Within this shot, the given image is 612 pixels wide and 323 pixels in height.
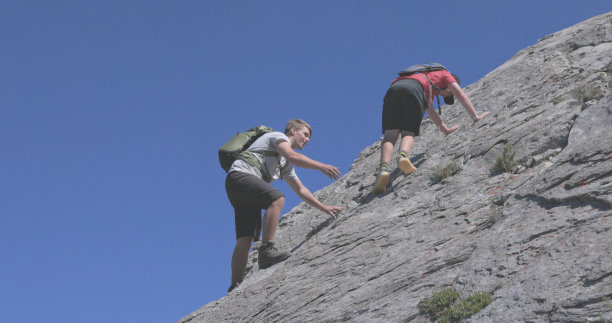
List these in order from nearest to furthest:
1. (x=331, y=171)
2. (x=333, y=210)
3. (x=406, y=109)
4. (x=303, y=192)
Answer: (x=331, y=171) < (x=303, y=192) < (x=406, y=109) < (x=333, y=210)

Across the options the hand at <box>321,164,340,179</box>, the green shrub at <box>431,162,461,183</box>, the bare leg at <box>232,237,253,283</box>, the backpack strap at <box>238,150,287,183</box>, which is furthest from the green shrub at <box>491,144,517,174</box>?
the bare leg at <box>232,237,253,283</box>

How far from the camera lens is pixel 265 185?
958 centimetres

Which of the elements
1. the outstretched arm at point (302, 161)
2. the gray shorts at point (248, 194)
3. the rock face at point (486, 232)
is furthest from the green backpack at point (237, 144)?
the rock face at point (486, 232)

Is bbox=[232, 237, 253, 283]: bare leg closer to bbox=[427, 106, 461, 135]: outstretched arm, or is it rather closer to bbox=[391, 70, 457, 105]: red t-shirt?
bbox=[391, 70, 457, 105]: red t-shirt

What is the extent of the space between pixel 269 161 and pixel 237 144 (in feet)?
2.00

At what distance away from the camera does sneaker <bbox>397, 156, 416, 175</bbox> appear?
395 inches

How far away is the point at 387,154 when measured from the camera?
10.1 m

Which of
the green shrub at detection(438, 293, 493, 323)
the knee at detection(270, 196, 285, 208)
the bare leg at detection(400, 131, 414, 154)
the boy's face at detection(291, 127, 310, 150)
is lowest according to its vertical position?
the green shrub at detection(438, 293, 493, 323)

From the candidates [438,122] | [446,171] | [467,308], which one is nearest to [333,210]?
[446,171]

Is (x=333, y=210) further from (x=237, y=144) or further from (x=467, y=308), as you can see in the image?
(x=467, y=308)

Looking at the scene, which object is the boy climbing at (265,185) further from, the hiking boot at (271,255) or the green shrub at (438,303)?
the green shrub at (438,303)

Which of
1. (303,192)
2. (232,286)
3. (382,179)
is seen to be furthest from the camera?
(232,286)

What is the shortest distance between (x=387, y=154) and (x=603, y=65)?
4550 mm

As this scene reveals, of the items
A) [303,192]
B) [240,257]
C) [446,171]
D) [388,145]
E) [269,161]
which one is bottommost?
[446,171]
